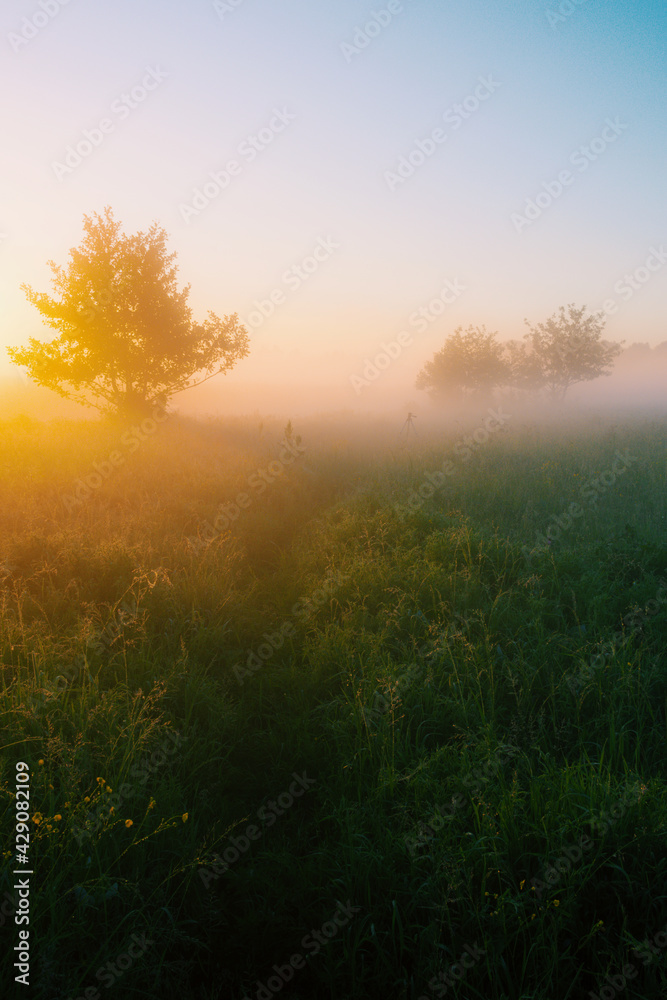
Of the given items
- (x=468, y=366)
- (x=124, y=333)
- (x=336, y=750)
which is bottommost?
(x=336, y=750)

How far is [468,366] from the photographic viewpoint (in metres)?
41.0

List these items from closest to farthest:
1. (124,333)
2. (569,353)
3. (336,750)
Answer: (336,750) < (124,333) < (569,353)

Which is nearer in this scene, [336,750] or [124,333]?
[336,750]

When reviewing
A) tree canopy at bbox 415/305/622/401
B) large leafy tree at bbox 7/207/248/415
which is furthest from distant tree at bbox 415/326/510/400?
large leafy tree at bbox 7/207/248/415

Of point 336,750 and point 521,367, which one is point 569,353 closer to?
point 521,367

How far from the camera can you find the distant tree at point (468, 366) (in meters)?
40.4

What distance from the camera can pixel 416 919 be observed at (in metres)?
2.49

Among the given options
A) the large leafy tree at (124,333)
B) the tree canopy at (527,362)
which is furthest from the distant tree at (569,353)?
the large leafy tree at (124,333)

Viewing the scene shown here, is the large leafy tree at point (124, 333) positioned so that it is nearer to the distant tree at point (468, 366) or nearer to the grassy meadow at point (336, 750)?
the grassy meadow at point (336, 750)

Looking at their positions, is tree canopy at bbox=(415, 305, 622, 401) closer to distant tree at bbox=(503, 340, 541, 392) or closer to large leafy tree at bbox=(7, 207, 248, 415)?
distant tree at bbox=(503, 340, 541, 392)

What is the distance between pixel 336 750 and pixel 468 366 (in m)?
42.1

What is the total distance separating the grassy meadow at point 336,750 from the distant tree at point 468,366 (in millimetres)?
35883

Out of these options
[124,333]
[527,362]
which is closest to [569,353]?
[527,362]

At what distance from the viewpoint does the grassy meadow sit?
2.30m
